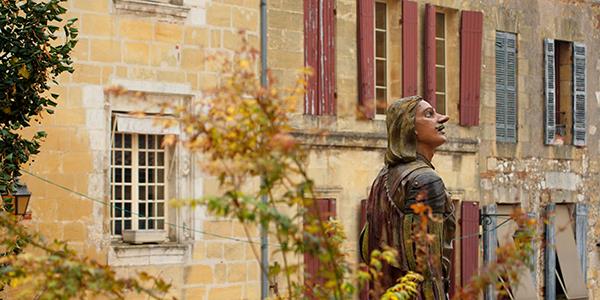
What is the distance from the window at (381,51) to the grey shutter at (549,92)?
11.1 feet

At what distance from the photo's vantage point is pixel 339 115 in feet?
60.1

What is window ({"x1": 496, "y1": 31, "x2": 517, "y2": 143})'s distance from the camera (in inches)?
822

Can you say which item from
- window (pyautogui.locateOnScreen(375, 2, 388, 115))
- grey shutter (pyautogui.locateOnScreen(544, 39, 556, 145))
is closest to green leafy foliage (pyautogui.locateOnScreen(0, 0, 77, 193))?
window (pyautogui.locateOnScreen(375, 2, 388, 115))

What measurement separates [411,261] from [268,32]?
940cm

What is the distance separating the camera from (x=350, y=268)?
19.6ft

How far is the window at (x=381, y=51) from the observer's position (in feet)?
63.1

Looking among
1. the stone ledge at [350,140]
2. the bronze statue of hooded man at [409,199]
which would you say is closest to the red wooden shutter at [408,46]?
the stone ledge at [350,140]

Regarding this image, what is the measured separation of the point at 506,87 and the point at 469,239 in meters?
2.47

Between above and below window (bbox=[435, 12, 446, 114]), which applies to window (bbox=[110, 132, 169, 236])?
below

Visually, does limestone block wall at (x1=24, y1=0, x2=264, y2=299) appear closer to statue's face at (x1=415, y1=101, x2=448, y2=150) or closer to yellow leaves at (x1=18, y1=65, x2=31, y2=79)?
yellow leaves at (x1=18, y1=65, x2=31, y2=79)

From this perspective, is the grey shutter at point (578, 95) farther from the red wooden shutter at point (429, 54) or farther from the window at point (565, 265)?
the red wooden shutter at point (429, 54)

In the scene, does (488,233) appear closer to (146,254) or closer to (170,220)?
(170,220)

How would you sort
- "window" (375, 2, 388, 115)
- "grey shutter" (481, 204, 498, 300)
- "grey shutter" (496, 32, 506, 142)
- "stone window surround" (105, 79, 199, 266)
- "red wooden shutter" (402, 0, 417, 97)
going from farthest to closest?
"grey shutter" (496, 32, 506, 142)
"grey shutter" (481, 204, 498, 300)
"window" (375, 2, 388, 115)
"red wooden shutter" (402, 0, 417, 97)
"stone window surround" (105, 79, 199, 266)

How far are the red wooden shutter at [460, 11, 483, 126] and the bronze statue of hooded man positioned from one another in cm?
1117
